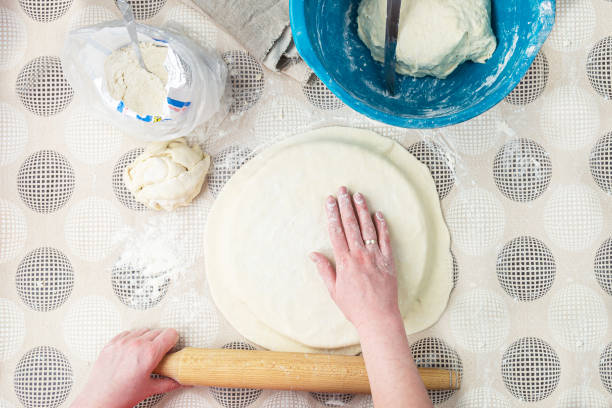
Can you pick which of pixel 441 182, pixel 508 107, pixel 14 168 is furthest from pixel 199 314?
pixel 508 107

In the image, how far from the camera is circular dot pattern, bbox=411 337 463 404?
1136mm

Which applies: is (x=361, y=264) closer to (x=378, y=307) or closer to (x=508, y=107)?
(x=378, y=307)

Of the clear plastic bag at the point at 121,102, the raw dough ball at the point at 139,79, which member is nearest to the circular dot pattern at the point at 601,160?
the clear plastic bag at the point at 121,102

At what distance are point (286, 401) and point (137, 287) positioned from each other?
477mm

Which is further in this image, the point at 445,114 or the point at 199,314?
the point at 199,314

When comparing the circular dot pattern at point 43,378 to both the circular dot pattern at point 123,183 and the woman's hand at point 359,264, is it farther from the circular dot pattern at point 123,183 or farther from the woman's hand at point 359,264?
the woman's hand at point 359,264

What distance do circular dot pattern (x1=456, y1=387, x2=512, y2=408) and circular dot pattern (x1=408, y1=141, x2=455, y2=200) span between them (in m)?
0.50

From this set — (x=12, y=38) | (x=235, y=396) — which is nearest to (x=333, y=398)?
(x=235, y=396)

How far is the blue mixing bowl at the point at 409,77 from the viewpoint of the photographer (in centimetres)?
85

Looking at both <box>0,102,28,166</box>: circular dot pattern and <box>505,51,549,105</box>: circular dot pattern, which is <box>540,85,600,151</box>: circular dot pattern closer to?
<box>505,51,549,105</box>: circular dot pattern

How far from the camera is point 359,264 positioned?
103 cm

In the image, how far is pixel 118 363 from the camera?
1071 mm

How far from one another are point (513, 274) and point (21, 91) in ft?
4.42

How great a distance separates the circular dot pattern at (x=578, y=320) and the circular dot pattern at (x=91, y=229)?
114 cm
